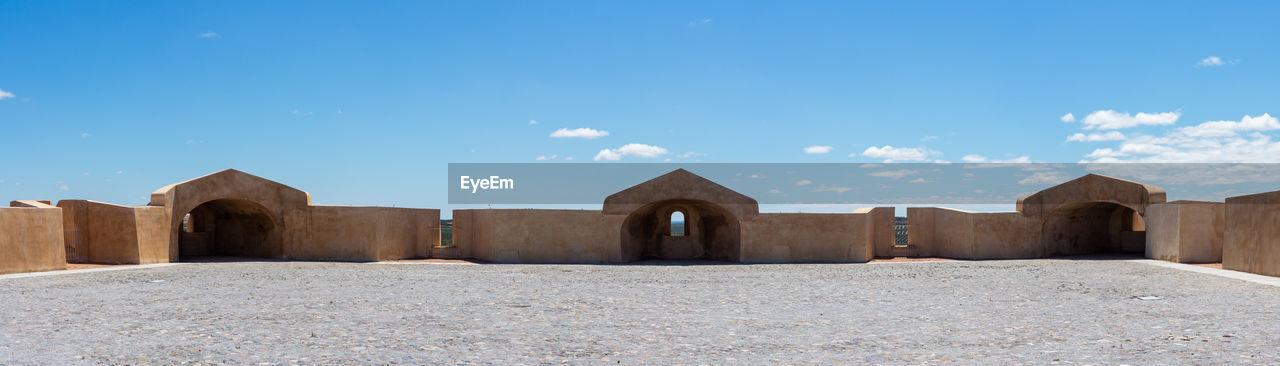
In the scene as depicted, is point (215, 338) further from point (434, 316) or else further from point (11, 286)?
point (11, 286)

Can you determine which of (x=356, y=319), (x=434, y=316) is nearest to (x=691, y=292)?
(x=434, y=316)

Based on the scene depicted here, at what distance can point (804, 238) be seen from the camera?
2581 centimetres

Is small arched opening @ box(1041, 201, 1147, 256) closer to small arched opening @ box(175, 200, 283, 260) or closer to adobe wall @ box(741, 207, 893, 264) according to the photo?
adobe wall @ box(741, 207, 893, 264)

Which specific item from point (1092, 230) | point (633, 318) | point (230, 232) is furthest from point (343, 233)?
point (1092, 230)

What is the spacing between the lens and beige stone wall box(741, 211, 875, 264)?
25625 mm

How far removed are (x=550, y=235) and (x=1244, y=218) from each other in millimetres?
19857

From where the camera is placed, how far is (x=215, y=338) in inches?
395

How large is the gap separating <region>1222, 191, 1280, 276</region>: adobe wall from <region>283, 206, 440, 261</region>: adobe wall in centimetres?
2509

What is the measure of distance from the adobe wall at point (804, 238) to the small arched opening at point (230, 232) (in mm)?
16115

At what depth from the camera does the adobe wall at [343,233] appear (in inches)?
998

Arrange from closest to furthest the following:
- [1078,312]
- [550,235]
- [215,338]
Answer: [215,338], [1078,312], [550,235]

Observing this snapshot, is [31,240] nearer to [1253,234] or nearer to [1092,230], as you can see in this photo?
[1253,234]

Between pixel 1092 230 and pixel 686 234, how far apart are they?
16.3m

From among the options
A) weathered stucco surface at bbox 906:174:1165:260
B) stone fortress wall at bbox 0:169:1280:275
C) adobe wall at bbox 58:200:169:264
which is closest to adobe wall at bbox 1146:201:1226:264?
stone fortress wall at bbox 0:169:1280:275
